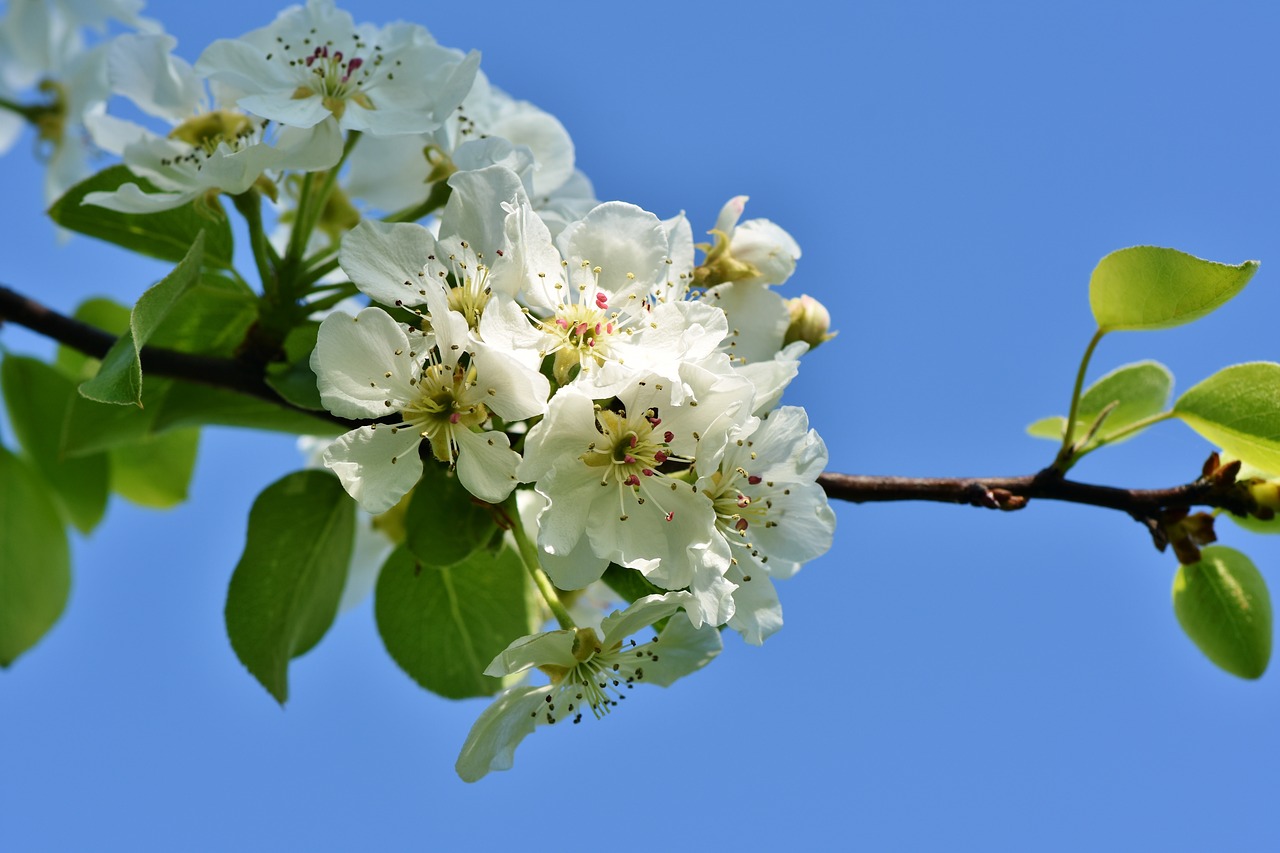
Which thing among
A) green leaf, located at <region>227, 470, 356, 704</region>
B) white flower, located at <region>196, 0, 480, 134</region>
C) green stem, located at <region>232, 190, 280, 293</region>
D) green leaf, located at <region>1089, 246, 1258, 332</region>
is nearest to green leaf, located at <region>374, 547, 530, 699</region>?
green leaf, located at <region>227, 470, 356, 704</region>

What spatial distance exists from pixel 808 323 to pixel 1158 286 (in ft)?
1.72

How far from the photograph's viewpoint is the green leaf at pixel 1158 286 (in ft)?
5.35

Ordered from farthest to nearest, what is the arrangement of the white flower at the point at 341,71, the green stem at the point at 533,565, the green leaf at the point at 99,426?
the green leaf at the point at 99,426
the white flower at the point at 341,71
the green stem at the point at 533,565

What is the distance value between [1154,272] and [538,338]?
932 mm

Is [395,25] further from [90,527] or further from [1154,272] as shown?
[90,527]

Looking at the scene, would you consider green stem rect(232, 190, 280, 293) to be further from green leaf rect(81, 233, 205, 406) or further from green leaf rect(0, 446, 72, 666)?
green leaf rect(0, 446, 72, 666)

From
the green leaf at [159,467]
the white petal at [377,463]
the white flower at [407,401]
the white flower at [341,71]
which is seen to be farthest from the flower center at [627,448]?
the green leaf at [159,467]

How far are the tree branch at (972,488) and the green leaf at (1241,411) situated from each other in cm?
6

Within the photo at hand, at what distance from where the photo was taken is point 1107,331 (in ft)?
5.97

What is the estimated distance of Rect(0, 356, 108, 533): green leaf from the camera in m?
2.71

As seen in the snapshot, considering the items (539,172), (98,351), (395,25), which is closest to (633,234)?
(539,172)

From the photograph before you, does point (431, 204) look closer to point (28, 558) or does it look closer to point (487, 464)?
point (487, 464)

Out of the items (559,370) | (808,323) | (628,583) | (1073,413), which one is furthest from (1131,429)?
(559,370)

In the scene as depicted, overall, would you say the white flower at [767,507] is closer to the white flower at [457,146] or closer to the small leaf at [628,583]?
the small leaf at [628,583]
